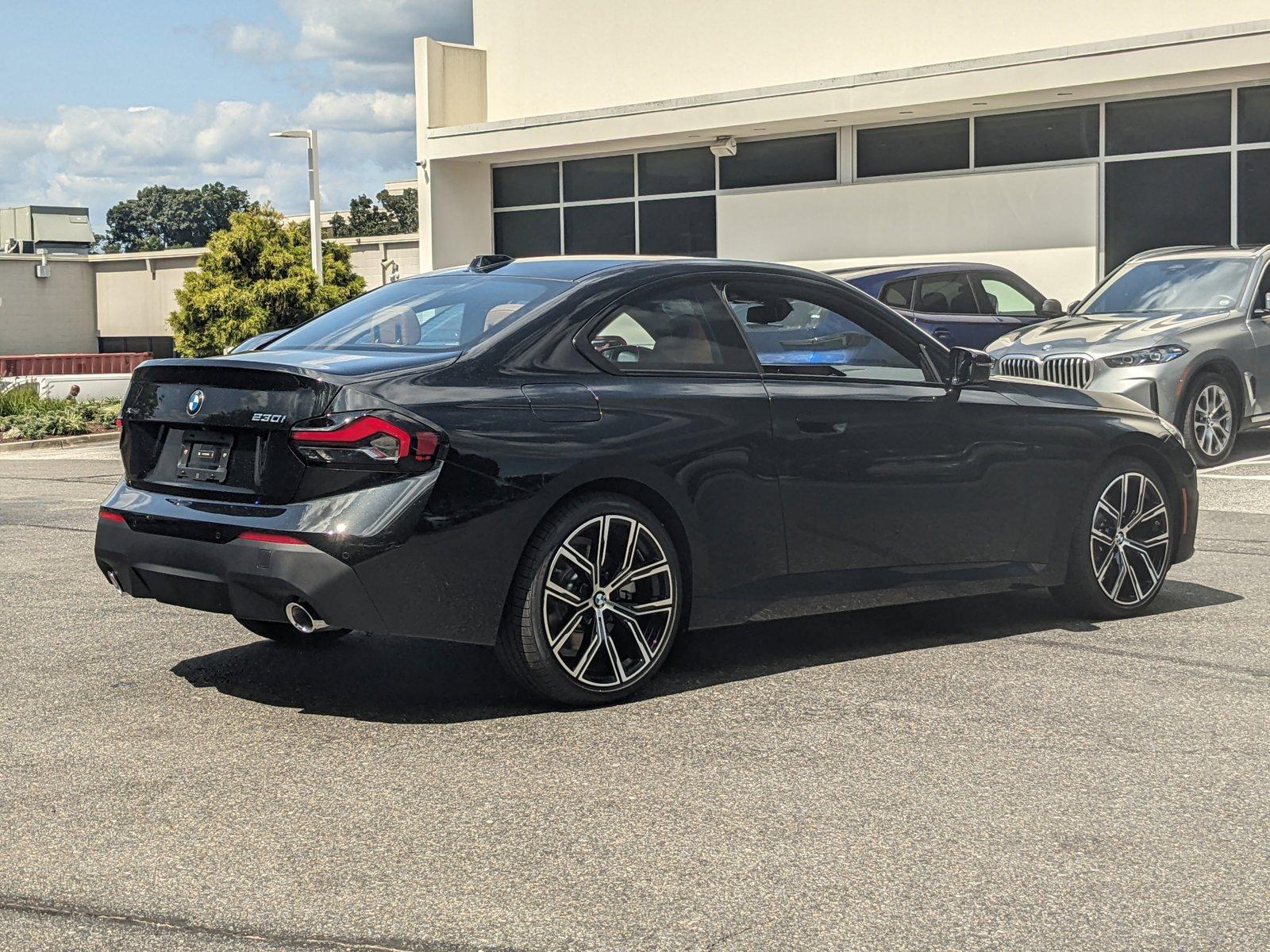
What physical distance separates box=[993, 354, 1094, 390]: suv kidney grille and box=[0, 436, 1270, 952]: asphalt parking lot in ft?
20.4

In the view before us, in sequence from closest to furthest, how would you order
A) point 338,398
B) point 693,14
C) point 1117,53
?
point 338,398 < point 1117,53 < point 693,14

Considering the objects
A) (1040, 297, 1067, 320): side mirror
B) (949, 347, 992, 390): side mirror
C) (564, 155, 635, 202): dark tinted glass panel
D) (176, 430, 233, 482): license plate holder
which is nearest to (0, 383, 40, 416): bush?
(564, 155, 635, 202): dark tinted glass panel

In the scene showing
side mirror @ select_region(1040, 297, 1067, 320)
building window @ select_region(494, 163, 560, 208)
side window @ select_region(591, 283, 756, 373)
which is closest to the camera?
side window @ select_region(591, 283, 756, 373)

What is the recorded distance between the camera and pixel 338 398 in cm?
534

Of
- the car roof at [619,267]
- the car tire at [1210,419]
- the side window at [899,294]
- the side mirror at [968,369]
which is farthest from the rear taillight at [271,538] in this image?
the side window at [899,294]

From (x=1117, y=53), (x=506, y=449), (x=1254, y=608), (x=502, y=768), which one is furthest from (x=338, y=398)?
(x=1117, y=53)

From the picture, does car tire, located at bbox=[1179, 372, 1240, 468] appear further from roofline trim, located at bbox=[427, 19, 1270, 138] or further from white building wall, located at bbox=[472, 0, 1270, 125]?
white building wall, located at bbox=[472, 0, 1270, 125]

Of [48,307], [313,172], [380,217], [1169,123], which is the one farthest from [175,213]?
[1169,123]

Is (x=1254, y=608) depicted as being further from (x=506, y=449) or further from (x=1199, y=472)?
(x=1199, y=472)

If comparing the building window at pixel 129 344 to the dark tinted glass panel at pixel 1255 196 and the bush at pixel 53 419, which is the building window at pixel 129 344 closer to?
the bush at pixel 53 419

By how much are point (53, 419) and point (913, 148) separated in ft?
43.3

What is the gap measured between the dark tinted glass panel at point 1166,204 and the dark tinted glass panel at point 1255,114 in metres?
0.39

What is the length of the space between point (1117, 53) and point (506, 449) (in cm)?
1844

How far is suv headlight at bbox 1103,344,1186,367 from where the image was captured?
13383mm
